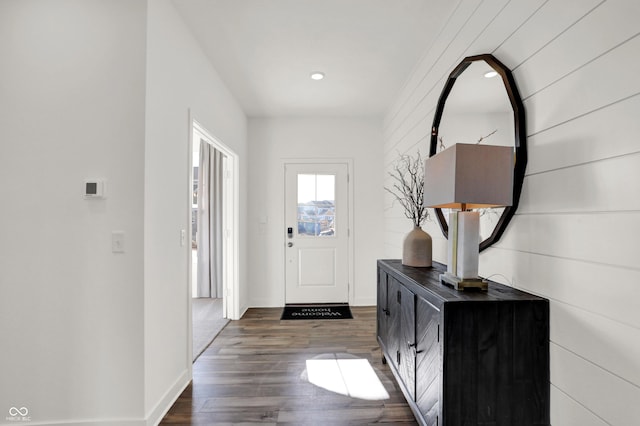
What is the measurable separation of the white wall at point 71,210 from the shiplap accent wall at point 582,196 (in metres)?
1.97

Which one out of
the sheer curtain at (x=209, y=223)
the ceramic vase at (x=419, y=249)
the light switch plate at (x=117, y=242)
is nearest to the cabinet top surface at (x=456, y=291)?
the ceramic vase at (x=419, y=249)

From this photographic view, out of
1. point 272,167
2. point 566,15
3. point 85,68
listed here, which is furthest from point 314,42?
point 272,167

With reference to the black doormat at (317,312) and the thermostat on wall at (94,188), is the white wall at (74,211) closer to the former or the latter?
the thermostat on wall at (94,188)

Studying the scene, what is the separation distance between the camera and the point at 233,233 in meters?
3.63

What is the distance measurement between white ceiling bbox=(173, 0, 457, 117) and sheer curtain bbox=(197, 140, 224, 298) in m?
1.54

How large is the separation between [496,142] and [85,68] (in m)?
2.27

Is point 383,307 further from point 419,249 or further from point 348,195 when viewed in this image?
point 348,195

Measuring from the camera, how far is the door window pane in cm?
424

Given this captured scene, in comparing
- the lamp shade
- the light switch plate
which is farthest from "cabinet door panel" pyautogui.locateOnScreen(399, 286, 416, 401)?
the light switch plate

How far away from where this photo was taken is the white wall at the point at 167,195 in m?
1.78

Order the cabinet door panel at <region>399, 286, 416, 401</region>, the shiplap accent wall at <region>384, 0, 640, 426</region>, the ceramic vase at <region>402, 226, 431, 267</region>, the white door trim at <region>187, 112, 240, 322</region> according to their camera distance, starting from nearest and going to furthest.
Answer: the shiplap accent wall at <region>384, 0, 640, 426</region>, the cabinet door panel at <region>399, 286, 416, 401</region>, the ceramic vase at <region>402, 226, 431, 267</region>, the white door trim at <region>187, 112, 240, 322</region>

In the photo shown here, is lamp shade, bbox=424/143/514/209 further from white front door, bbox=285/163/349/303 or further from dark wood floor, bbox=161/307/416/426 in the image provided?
white front door, bbox=285/163/349/303

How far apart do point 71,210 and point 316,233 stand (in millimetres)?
2882

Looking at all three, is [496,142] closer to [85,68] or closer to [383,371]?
[383,371]
